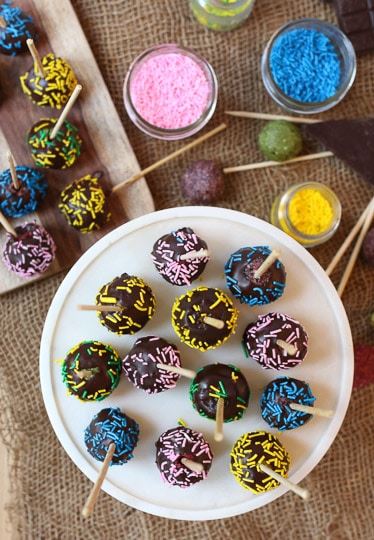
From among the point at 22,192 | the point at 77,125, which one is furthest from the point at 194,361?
the point at 77,125

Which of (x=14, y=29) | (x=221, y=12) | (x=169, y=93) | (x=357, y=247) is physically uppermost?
(x=14, y=29)

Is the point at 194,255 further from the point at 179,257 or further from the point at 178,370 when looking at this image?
the point at 178,370

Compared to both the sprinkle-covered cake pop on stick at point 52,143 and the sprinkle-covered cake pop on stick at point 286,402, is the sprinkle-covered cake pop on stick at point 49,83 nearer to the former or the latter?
the sprinkle-covered cake pop on stick at point 52,143

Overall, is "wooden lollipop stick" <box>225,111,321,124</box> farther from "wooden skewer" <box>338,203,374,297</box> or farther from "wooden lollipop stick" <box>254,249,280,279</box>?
"wooden lollipop stick" <box>254,249,280,279</box>

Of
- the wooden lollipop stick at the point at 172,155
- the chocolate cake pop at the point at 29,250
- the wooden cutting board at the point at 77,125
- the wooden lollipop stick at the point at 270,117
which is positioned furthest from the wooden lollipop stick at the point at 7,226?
the wooden lollipop stick at the point at 270,117

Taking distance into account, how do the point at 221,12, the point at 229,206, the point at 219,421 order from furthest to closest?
1. the point at 229,206
2. the point at 221,12
3. the point at 219,421

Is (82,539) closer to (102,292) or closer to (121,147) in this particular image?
(102,292)
